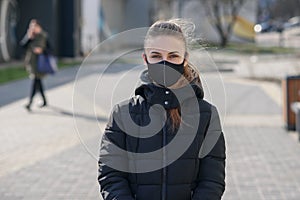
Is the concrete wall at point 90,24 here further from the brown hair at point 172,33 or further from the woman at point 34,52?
the brown hair at point 172,33

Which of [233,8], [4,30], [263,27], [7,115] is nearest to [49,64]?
[7,115]

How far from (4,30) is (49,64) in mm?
14151

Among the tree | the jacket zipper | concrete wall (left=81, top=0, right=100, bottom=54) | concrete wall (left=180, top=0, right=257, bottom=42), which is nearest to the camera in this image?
the jacket zipper

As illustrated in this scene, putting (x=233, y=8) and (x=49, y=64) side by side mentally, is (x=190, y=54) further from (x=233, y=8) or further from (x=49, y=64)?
(x=233, y=8)

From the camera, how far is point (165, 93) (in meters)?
2.85

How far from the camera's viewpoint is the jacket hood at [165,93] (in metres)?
2.84

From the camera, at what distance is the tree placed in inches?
1652

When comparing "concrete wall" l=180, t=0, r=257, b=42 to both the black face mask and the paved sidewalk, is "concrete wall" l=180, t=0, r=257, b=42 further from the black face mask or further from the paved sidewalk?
the black face mask

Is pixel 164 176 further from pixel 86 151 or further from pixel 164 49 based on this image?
pixel 86 151

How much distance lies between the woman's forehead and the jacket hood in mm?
132

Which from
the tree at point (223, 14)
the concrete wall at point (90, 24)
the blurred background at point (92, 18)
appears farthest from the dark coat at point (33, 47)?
the tree at point (223, 14)

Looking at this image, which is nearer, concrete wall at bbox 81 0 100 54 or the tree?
concrete wall at bbox 81 0 100 54

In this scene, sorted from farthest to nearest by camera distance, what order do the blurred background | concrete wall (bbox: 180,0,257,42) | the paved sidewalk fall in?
concrete wall (bbox: 180,0,257,42) < the blurred background < the paved sidewalk

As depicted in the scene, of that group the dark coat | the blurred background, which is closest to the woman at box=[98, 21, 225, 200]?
the dark coat
